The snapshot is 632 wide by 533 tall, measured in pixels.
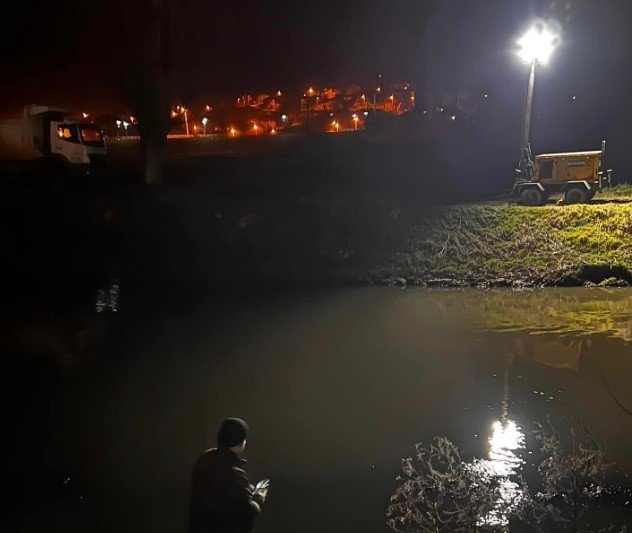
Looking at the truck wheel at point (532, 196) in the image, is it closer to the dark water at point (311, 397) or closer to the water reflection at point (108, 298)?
the dark water at point (311, 397)

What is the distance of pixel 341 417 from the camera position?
735cm

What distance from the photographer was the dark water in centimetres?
562

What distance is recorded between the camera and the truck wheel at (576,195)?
59.5 ft

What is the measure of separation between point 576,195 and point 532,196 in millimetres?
1355

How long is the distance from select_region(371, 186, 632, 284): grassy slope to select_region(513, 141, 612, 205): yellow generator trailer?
740 mm

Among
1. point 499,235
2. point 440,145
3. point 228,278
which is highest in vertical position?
point 440,145

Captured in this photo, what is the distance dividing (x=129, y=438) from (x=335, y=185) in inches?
654

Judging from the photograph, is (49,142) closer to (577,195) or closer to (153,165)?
(153,165)

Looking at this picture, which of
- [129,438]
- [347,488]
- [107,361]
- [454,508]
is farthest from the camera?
[107,361]

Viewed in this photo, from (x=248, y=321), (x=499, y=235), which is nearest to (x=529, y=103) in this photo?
(x=499, y=235)

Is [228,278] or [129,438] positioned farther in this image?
[228,278]

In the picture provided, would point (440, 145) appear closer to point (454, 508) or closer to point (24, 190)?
point (24, 190)

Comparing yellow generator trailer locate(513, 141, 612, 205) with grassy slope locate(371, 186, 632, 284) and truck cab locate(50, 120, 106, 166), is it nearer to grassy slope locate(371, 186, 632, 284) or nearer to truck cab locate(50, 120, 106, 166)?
grassy slope locate(371, 186, 632, 284)

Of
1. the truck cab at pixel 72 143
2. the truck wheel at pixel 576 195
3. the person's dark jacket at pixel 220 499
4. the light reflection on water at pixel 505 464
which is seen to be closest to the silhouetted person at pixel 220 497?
the person's dark jacket at pixel 220 499
